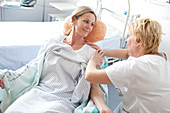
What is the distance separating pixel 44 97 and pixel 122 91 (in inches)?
22.3

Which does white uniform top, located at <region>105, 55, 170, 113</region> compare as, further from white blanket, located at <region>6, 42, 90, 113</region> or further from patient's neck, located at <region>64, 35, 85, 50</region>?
patient's neck, located at <region>64, 35, 85, 50</region>

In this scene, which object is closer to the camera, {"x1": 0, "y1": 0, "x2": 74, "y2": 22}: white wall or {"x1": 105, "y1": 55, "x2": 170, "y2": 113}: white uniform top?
{"x1": 105, "y1": 55, "x2": 170, "y2": 113}: white uniform top

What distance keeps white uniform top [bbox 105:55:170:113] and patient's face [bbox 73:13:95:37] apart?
0.58m

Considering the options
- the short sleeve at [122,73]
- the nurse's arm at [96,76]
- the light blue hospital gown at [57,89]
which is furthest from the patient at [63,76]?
the short sleeve at [122,73]

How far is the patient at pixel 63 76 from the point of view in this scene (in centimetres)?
148

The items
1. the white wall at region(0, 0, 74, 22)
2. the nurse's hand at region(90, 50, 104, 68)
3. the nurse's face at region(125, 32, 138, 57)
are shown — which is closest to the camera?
the nurse's face at region(125, 32, 138, 57)

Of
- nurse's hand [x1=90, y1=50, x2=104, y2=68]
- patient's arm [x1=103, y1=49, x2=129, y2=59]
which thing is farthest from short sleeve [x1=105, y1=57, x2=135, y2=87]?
patient's arm [x1=103, y1=49, x2=129, y2=59]

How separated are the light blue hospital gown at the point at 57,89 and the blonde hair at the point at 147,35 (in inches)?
20.0

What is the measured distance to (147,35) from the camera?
1.30 meters

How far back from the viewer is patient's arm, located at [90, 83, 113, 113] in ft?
4.70

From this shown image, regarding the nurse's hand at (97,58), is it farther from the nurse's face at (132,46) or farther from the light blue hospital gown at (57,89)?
the nurse's face at (132,46)

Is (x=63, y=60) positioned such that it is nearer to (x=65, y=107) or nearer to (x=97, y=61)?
(x=97, y=61)

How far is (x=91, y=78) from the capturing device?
1.33 meters

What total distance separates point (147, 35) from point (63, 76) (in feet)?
2.38
